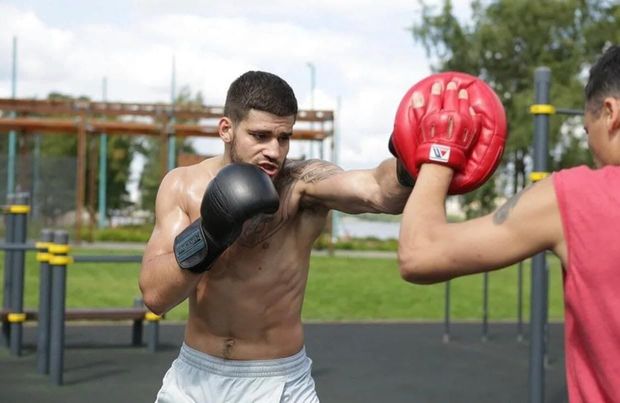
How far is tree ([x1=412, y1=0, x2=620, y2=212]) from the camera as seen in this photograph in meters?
26.8

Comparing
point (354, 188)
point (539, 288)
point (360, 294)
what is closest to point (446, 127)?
point (354, 188)

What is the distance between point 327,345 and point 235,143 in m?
6.49

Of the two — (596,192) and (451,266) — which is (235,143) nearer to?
(451,266)

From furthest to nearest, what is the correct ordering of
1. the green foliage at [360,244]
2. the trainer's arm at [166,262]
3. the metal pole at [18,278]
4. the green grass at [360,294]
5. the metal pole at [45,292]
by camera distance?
1. the green foliage at [360,244]
2. the green grass at [360,294]
3. the metal pole at [18,278]
4. the metal pole at [45,292]
5. the trainer's arm at [166,262]

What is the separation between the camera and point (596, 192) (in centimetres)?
168

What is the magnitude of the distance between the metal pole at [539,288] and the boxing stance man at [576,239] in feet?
11.5

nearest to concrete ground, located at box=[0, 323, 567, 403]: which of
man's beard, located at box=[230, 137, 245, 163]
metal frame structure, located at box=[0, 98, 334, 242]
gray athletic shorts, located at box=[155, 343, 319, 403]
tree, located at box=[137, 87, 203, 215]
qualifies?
gray athletic shorts, located at box=[155, 343, 319, 403]

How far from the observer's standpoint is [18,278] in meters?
8.03

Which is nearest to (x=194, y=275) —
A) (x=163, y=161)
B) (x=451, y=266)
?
(x=451, y=266)

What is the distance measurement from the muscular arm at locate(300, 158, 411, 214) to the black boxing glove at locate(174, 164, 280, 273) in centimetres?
36

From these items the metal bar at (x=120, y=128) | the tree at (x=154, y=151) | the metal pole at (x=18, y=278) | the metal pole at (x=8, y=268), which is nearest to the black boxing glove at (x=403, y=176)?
the metal pole at (x=18, y=278)

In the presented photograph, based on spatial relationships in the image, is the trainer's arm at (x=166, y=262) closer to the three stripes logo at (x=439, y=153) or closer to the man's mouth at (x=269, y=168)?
the man's mouth at (x=269, y=168)

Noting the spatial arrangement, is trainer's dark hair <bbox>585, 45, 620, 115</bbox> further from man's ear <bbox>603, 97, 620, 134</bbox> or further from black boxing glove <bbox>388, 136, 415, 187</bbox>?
black boxing glove <bbox>388, 136, 415, 187</bbox>

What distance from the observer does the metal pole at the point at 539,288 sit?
17.3 feet
